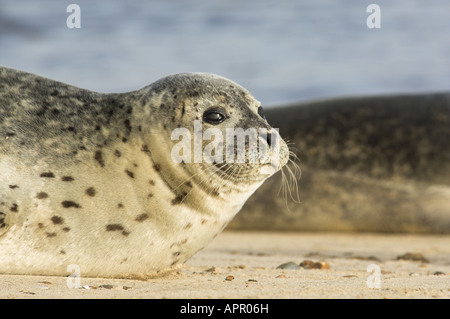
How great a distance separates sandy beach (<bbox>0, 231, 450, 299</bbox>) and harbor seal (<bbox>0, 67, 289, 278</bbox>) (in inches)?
5.6

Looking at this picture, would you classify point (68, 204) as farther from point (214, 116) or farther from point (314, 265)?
point (314, 265)

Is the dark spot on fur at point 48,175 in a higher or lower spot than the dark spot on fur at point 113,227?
higher

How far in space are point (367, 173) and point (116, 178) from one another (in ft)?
16.5

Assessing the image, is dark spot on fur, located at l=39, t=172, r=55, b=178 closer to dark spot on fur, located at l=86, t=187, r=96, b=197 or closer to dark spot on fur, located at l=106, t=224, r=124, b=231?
dark spot on fur, located at l=86, t=187, r=96, b=197

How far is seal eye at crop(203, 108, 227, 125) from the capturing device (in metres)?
3.31

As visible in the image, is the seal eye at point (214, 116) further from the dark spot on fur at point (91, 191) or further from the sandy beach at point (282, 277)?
the sandy beach at point (282, 277)

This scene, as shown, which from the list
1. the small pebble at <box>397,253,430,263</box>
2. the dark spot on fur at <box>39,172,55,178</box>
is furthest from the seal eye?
the small pebble at <box>397,253,430,263</box>

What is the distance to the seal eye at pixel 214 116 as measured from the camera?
3311mm

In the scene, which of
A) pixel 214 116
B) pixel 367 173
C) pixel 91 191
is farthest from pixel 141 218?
pixel 367 173

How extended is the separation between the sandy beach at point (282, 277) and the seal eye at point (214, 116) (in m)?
0.76

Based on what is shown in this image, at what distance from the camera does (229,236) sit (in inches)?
279

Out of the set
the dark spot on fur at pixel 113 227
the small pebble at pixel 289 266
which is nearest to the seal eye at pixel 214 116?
the dark spot on fur at pixel 113 227

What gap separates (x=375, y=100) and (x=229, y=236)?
9.62ft
